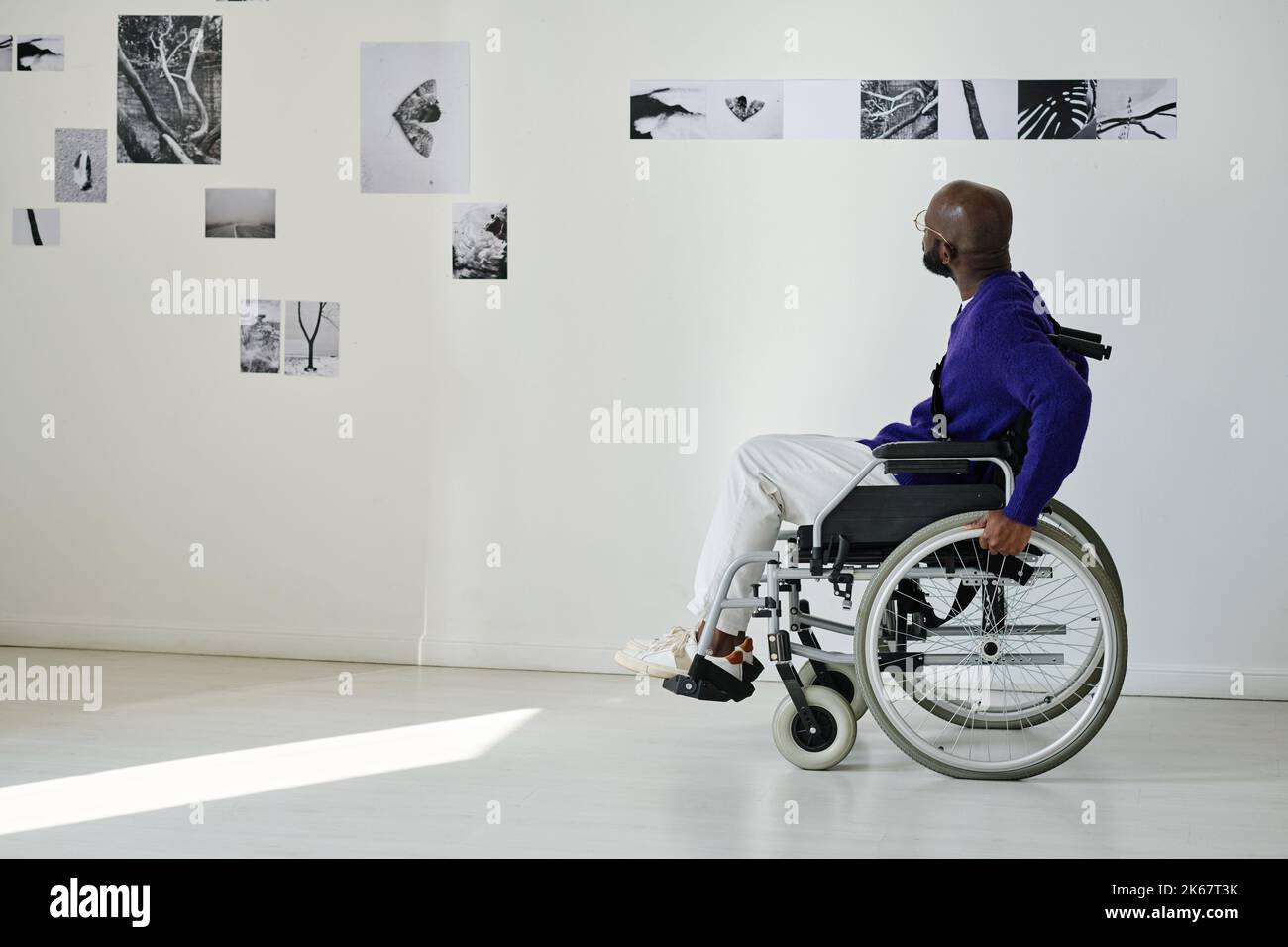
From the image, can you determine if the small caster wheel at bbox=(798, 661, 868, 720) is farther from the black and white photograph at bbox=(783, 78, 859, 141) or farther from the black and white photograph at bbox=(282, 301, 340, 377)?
the black and white photograph at bbox=(282, 301, 340, 377)

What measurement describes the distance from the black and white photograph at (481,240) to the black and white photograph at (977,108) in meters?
1.17

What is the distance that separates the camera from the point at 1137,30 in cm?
318

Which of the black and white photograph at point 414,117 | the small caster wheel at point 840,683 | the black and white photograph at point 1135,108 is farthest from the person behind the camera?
the black and white photograph at point 414,117

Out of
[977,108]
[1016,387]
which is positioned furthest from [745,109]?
[1016,387]

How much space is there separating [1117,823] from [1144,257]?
162 cm

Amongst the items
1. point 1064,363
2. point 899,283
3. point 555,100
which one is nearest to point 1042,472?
point 1064,363

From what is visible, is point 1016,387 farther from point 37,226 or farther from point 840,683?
point 37,226

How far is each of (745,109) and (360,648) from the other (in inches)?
70.0

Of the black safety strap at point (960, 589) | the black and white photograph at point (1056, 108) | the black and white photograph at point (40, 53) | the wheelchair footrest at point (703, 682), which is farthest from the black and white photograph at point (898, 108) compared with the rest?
the black and white photograph at point (40, 53)

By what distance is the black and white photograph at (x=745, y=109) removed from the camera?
3.30m

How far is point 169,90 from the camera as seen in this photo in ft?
11.7

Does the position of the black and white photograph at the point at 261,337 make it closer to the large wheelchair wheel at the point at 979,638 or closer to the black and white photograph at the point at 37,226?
the black and white photograph at the point at 37,226

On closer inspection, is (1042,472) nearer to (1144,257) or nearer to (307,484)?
(1144,257)

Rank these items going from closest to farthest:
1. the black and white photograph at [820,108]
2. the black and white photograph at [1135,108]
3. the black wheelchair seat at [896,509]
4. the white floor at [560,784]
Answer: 1. the white floor at [560,784]
2. the black wheelchair seat at [896,509]
3. the black and white photograph at [1135,108]
4. the black and white photograph at [820,108]
